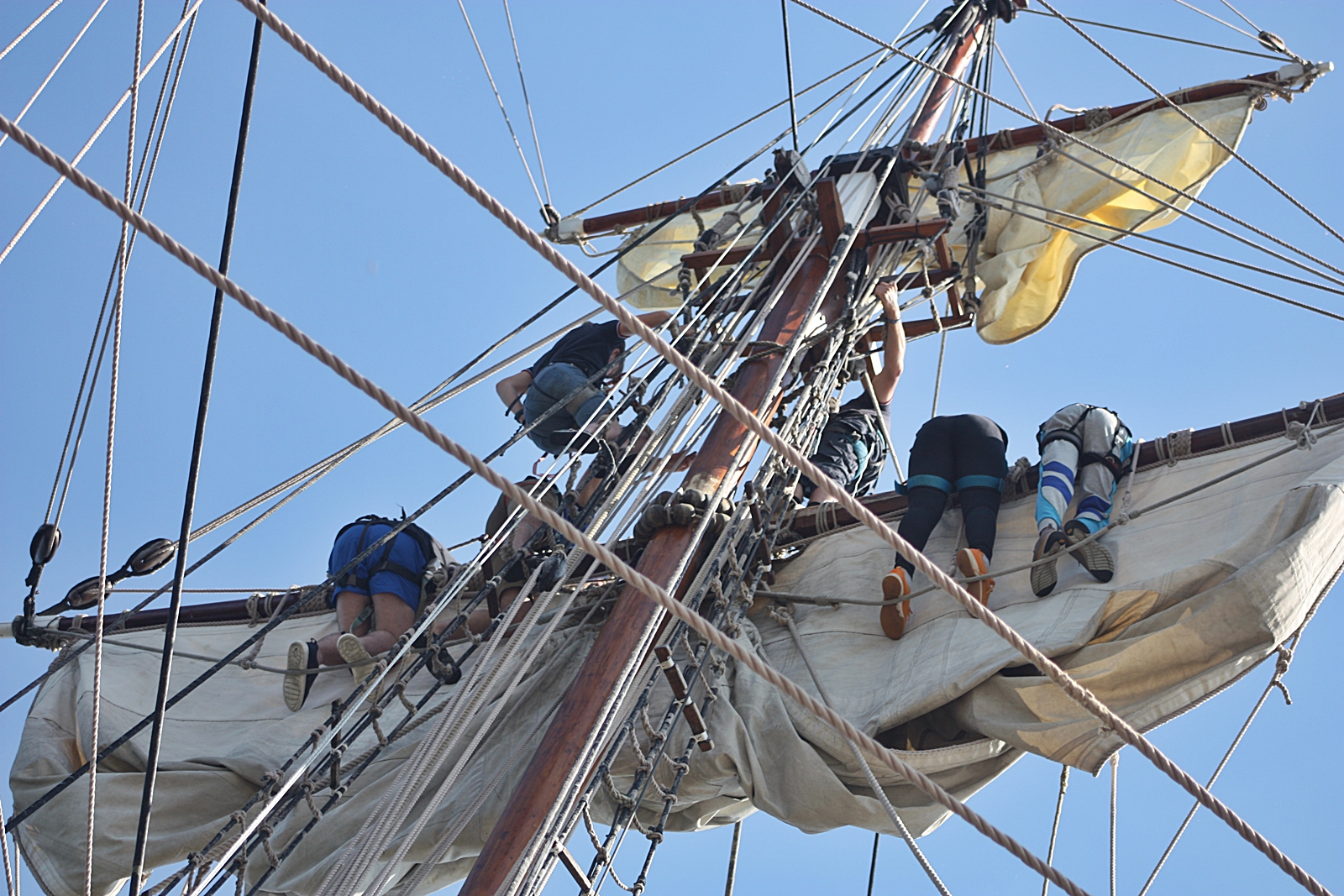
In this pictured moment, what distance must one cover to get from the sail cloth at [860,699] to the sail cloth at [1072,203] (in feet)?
7.29

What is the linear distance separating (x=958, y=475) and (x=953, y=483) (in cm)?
3

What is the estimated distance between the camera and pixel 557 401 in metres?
5.52

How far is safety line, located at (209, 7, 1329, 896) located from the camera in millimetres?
2088

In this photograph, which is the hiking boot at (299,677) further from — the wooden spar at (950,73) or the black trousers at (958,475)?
the wooden spar at (950,73)

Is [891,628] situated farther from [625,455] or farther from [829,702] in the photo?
[625,455]

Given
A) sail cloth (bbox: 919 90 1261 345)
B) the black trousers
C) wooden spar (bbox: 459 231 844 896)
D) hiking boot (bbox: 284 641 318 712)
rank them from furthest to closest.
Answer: sail cloth (bbox: 919 90 1261 345) < hiking boot (bbox: 284 641 318 712) < the black trousers < wooden spar (bbox: 459 231 844 896)

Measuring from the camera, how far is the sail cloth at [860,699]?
380cm

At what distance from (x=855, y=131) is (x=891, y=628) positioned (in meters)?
2.87

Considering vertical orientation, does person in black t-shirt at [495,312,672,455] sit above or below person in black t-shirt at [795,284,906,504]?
below

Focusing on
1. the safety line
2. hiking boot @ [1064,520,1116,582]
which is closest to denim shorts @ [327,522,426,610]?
hiking boot @ [1064,520,1116,582]

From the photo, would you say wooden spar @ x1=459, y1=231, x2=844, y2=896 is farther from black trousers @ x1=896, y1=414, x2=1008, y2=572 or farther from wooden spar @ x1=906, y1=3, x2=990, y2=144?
wooden spar @ x1=906, y1=3, x2=990, y2=144

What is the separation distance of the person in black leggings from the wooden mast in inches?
22.5

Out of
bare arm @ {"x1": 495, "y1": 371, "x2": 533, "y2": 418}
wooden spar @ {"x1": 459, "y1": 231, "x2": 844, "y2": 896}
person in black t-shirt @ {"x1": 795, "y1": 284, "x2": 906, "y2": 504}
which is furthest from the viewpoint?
bare arm @ {"x1": 495, "y1": 371, "x2": 533, "y2": 418}

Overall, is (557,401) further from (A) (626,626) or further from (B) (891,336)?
(A) (626,626)
